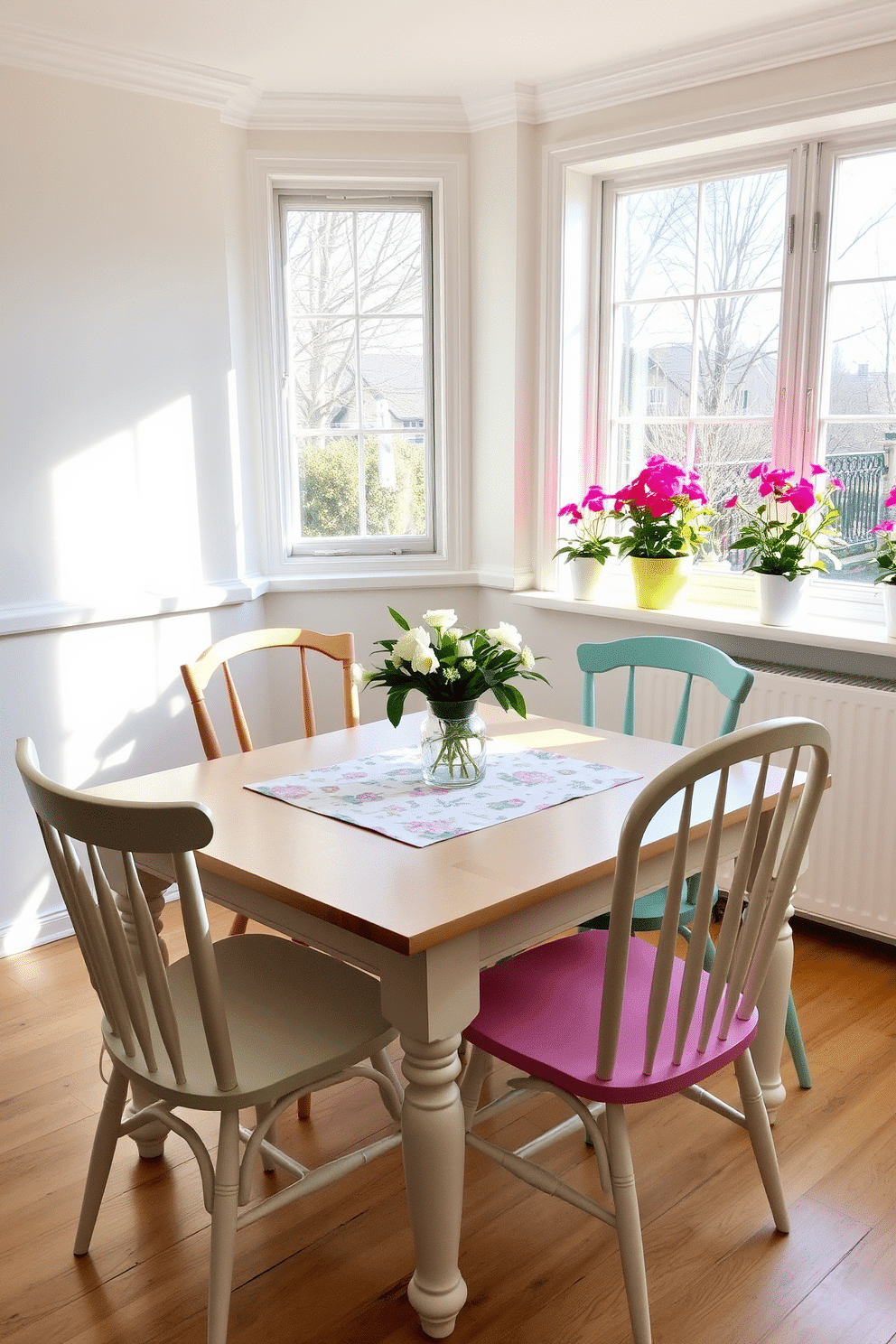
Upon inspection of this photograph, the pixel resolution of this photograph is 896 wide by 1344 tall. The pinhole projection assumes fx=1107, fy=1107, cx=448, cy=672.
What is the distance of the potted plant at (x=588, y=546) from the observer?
3324mm

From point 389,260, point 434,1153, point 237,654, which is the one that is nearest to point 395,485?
point 389,260

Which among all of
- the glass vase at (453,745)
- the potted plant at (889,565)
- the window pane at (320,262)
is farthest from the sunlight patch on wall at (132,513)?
the potted plant at (889,565)

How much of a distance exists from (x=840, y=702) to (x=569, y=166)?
182cm

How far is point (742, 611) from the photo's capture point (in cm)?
327

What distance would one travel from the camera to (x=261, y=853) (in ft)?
5.57

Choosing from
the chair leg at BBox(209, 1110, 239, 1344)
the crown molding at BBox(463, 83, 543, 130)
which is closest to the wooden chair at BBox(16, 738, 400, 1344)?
the chair leg at BBox(209, 1110, 239, 1344)

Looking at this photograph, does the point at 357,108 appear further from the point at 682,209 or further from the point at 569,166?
the point at 682,209

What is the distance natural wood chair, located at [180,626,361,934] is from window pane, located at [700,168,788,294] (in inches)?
63.4

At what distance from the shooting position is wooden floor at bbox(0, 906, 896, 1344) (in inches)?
68.2

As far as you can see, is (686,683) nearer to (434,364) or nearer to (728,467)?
(728,467)

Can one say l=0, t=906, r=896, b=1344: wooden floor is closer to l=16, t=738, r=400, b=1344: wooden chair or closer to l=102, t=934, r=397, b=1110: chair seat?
l=16, t=738, r=400, b=1344: wooden chair

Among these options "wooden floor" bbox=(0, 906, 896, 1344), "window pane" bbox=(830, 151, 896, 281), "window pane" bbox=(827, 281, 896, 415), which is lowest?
"wooden floor" bbox=(0, 906, 896, 1344)

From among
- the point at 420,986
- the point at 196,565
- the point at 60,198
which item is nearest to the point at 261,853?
the point at 420,986

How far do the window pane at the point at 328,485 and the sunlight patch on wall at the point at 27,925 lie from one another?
4.62 feet
